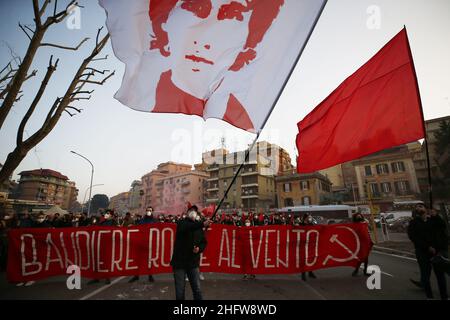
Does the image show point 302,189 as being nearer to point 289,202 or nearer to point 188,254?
point 289,202

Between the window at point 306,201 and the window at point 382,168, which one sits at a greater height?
the window at point 382,168

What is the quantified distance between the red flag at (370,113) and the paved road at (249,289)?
308 cm

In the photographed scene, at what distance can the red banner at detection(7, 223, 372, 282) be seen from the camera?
22.1 feet

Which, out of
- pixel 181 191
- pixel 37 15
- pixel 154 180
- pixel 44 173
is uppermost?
pixel 44 173

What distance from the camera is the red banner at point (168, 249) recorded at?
6.75 metres

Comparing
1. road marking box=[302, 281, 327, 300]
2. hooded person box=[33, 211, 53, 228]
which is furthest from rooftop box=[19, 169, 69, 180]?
road marking box=[302, 281, 327, 300]

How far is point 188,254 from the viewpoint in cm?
429

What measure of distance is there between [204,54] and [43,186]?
99.7 m

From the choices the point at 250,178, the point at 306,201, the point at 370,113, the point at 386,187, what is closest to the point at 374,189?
the point at 386,187

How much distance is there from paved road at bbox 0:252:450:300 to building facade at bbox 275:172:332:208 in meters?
44.6

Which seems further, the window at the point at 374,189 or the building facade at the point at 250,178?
the building facade at the point at 250,178

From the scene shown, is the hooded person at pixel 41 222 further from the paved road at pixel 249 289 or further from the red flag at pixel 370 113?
the red flag at pixel 370 113

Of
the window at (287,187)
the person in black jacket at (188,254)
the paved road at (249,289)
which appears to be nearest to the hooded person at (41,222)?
the paved road at (249,289)

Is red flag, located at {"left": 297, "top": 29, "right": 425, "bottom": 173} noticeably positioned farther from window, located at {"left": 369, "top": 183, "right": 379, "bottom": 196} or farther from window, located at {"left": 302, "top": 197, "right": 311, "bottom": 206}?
window, located at {"left": 369, "top": 183, "right": 379, "bottom": 196}
